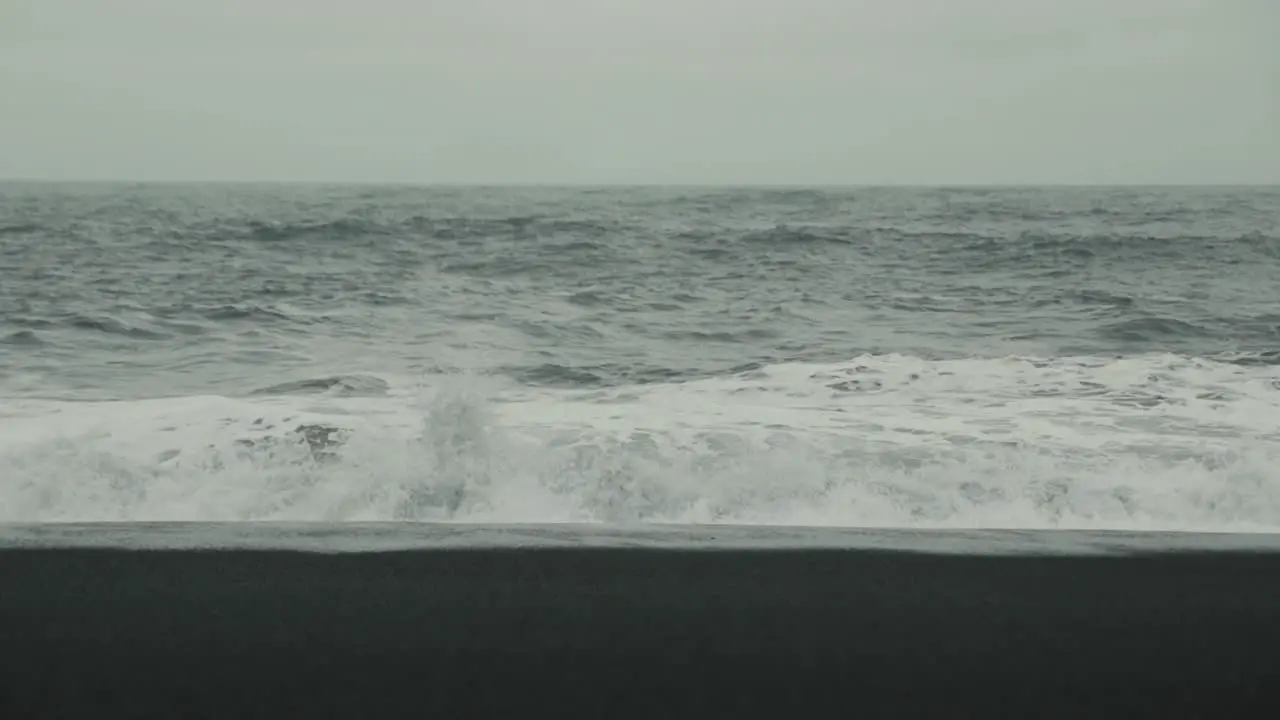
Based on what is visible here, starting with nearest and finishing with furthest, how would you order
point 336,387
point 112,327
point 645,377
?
point 336,387
point 645,377
point 112,327

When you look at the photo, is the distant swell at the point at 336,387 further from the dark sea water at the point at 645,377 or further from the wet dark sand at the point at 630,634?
the wet dark sand at the point at 630,634

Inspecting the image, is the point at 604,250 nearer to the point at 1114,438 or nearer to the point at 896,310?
the point at 896,310

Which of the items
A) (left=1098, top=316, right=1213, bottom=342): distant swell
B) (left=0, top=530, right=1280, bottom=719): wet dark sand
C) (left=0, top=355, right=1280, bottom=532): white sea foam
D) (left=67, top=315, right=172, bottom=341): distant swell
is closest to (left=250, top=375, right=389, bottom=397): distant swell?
(left=0, top=355, right=1280, bottom=532): white sea foam

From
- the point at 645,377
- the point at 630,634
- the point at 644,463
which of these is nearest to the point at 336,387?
→ the point at 645,377

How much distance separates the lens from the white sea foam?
12.0 ft

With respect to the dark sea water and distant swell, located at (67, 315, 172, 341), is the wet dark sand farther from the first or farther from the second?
distant swell, located at (67, 315, 172, 341)

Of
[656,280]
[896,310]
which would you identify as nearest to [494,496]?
[896,310]

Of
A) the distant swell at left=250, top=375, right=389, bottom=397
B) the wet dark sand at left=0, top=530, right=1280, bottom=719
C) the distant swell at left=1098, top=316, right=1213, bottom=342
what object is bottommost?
the distant swell at left=1098, top=316, right=1213, bottom=342

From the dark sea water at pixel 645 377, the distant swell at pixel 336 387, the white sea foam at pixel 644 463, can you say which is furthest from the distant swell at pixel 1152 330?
the distant swell at pixel 336 387

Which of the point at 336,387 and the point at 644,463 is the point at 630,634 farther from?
the point at 336,387

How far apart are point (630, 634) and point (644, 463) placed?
267 centimetres

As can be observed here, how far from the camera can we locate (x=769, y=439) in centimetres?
429

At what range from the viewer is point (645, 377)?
625 cm

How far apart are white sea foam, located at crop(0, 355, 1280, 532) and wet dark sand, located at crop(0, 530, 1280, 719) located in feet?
6.78
